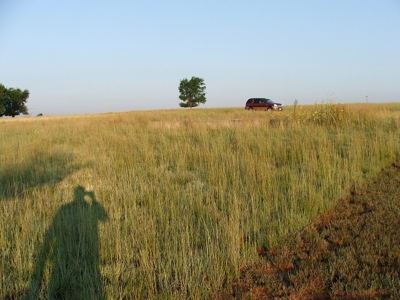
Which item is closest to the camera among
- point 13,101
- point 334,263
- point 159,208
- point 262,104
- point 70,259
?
point 334,263

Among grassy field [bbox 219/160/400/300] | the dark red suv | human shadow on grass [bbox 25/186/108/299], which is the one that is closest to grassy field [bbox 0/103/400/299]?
human shadow on grass [bbox 25/186/108/299]

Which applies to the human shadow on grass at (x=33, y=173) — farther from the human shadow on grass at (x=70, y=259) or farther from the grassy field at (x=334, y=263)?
the grassy field at (x=334, y=263)

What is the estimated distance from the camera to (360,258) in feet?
10.0

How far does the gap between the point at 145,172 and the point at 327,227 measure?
382 centimetres

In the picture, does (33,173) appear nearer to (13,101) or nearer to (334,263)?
(334,263)

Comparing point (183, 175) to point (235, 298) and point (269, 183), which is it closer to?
point (269, 183)

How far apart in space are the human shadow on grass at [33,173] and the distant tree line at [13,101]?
55236 mm

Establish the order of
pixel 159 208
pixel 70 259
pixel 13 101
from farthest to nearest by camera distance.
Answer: pixel 13 101
pixel 159 208
pixel 70 259

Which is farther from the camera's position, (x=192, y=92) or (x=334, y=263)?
(x=192, y=92)

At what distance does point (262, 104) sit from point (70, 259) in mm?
28469

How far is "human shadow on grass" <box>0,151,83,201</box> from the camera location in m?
5.58

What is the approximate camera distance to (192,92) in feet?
189

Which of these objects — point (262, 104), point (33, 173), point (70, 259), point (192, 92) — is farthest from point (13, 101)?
point (70, 259)

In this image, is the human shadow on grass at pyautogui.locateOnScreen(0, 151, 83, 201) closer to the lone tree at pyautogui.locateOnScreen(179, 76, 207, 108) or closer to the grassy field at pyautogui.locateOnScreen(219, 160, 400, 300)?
the grassy field at pyautogui.locateOnScreen(219, 160, 400, 300)
